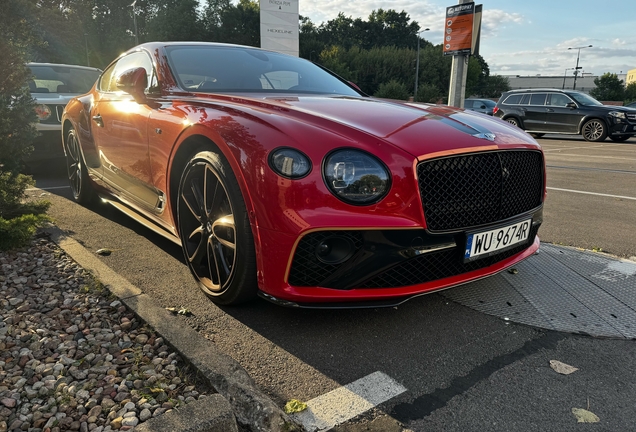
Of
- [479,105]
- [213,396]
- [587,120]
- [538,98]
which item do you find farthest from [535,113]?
[213,396]

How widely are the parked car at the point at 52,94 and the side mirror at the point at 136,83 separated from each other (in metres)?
2.92

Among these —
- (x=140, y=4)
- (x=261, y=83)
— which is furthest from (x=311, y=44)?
(x=261, y=83)

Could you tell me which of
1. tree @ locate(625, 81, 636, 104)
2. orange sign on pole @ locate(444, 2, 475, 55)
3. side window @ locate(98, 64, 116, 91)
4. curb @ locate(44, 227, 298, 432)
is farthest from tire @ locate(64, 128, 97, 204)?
tree @ locate(625, 81, 636, 104)

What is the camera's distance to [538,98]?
15.4 metres

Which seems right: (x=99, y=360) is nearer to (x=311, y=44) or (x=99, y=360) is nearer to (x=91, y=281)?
(x=91, y=281)

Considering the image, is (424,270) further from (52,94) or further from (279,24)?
(279,24)

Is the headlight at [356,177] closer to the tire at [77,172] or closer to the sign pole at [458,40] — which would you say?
the tire at [77,172]

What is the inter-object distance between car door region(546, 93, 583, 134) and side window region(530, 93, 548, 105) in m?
0.18

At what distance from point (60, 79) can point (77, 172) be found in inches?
122

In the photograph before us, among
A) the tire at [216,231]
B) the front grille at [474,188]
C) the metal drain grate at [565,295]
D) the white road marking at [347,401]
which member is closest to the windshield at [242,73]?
the tire at [216,231]

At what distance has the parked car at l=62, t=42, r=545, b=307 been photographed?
2137 mm

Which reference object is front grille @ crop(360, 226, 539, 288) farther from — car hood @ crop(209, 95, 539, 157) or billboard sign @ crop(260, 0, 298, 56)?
billboard sign @ crop(260, 0, 298, 56)

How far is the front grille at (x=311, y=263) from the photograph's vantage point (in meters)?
2.15

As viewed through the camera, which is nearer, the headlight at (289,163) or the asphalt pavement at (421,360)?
the asphalt pavement at (421,360)
